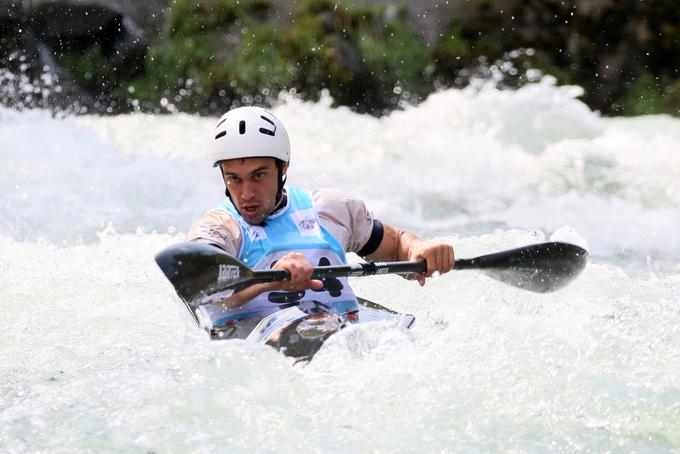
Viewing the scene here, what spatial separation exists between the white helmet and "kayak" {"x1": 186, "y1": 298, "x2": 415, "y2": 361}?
0.62 metres

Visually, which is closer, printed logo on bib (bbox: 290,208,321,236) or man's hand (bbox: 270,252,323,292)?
man's hand (bbox: 270,252,323,292)

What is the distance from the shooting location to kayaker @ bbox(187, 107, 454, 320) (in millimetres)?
4184

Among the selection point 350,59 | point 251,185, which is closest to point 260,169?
point 251,185

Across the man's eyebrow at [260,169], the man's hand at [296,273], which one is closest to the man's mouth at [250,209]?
the man's eyebrow at [260,169]

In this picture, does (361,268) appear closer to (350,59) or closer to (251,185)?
(251,185)

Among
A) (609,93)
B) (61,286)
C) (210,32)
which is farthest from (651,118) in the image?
(61,286)

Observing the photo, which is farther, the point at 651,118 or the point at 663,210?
the point at 651,118

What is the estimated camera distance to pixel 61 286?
578 cm

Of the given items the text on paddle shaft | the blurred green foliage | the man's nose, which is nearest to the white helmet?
the man's nose

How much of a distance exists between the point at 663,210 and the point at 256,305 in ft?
17.5

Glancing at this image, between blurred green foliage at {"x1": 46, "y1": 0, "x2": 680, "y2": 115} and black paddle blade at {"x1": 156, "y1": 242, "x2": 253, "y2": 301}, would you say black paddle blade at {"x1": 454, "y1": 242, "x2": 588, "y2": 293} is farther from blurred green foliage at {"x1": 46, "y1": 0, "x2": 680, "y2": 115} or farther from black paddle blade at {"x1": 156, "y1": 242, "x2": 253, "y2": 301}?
blurred green foliage at {"x1": 46, "y1": 0, "x2": 680, "y2": 115}

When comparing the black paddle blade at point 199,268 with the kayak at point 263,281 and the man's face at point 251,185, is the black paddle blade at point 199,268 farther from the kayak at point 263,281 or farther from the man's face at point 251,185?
the man's face at point 251,185

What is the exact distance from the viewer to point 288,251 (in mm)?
4266

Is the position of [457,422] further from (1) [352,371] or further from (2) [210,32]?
(2) [210,32]
